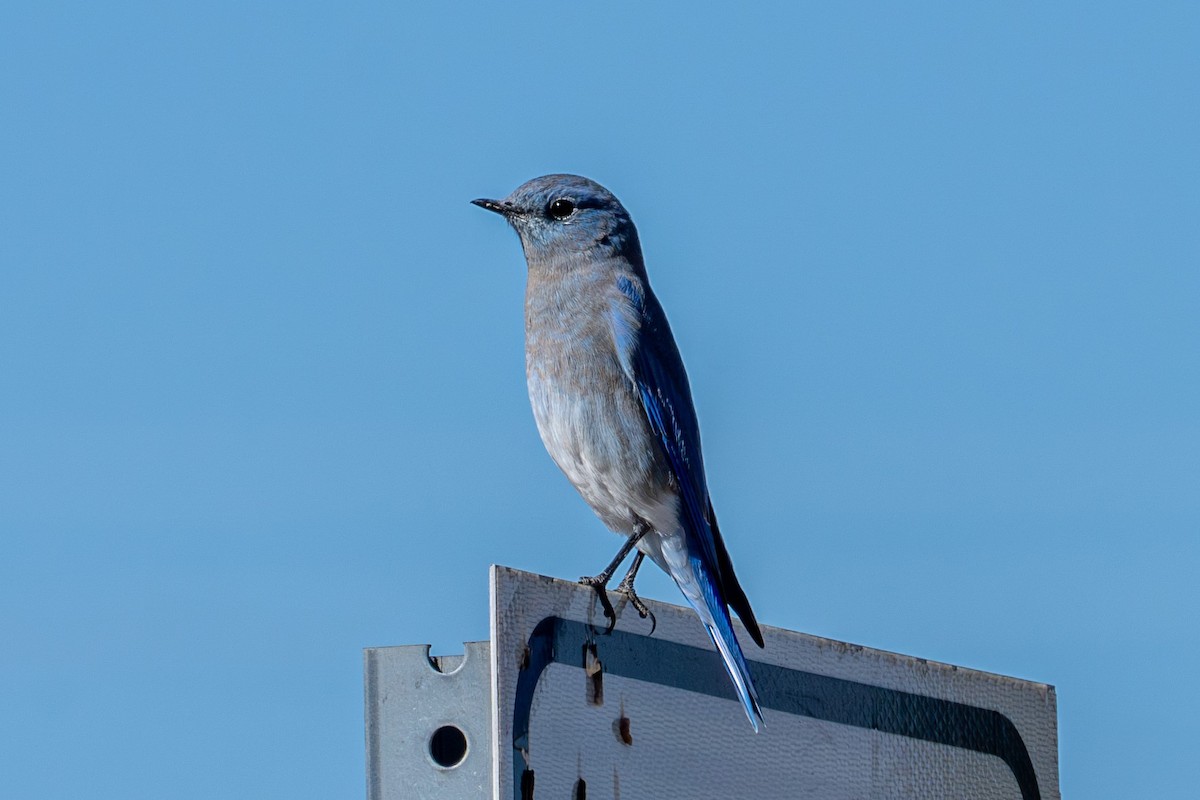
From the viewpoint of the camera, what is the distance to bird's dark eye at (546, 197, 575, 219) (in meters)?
5.91

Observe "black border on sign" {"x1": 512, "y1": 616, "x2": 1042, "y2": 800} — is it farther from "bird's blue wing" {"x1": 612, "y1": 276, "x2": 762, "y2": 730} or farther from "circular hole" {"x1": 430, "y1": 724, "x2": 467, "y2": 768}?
"bird's blue wing" {"x1": 612, "y1": 276, "x2": 762, "y2": 730}

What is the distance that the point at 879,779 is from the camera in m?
4.30

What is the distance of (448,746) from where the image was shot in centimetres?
329

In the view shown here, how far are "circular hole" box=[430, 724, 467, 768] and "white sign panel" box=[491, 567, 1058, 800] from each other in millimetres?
112

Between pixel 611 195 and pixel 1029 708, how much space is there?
214cm

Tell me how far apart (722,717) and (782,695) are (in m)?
0.25

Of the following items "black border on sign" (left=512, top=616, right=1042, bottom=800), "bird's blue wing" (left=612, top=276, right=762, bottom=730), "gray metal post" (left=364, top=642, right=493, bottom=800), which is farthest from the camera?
"bird's blue wing" (left=612, top=276, right=762, bottom=730)

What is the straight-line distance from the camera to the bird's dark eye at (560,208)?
233 inches

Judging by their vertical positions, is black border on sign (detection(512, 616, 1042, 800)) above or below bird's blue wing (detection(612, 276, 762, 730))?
below

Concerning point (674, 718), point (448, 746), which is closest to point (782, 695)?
point (674, 718)

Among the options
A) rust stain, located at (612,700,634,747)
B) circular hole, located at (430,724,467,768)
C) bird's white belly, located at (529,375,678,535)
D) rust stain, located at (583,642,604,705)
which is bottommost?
circular hole, located at (430,724,467,768)

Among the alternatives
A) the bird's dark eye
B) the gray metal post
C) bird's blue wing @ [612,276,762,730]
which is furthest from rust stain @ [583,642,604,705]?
the bird's dark eye

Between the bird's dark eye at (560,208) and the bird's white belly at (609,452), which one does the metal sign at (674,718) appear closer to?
the bird's white belly at (609,452)

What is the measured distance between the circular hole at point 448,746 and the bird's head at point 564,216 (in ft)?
9.08
